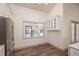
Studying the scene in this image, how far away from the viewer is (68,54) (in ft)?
5.37

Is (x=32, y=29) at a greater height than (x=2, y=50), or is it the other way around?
(x=32, y=29)

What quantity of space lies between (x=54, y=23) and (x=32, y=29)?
0.40 meters

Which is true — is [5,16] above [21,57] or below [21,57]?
above

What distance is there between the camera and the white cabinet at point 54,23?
1.63 metres

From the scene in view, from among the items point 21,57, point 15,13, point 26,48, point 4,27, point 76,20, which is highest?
point 15,13

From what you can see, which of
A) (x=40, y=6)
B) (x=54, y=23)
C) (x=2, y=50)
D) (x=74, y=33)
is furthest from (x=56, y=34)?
(x=2, y=50)

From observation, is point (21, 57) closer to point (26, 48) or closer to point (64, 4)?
point (26, 48)

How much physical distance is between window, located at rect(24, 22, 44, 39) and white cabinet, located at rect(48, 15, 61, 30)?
142mm

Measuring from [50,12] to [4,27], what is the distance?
83cm

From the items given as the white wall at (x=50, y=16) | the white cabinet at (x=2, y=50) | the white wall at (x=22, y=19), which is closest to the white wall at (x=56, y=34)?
the white wall at (x=50, y=16)

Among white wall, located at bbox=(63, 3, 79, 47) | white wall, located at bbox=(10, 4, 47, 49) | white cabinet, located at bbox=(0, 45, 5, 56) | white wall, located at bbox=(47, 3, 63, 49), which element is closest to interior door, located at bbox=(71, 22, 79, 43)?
white wall, located at bbox=(63, 3, 79, 47)

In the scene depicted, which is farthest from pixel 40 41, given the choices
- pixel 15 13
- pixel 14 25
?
pixel 15 13

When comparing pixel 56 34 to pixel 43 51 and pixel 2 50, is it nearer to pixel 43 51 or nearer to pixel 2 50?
pixel 43 51

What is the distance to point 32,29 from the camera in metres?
1.66
